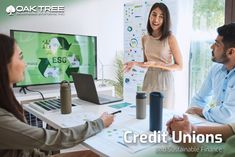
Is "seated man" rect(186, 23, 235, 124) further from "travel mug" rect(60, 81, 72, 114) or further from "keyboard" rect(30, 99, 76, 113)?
"keyboard" rect(30, 99, 76, 113)

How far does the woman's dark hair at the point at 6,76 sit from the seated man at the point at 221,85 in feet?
3.72

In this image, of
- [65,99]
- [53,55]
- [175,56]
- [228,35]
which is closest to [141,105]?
[65,99]

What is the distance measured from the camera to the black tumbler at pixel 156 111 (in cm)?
126

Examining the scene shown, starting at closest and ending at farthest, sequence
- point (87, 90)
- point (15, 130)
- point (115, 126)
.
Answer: point (15, 130), point (115, 126), point (87, 90)

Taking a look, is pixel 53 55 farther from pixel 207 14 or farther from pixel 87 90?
pixel 207 14

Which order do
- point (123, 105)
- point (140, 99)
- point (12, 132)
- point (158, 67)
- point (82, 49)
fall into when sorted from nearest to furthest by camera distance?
point (12, 132) < point (140, 99) < point (123, 105) < point (158, 67) < point (82, 49)

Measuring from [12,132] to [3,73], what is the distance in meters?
0.26

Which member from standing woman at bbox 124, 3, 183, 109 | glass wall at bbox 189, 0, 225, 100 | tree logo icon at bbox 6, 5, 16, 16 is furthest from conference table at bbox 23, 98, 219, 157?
glass wall at bbox 189, 0, 225, 100

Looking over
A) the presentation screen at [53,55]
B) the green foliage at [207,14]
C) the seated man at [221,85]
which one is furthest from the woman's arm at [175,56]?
the presentation screen at [53,55]

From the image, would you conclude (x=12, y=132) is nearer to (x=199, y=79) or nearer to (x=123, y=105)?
(x=123, y=105)

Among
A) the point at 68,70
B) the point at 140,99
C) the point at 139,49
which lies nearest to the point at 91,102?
the point at 140,99

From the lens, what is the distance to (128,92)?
3969 millimetres

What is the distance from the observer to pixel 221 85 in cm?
178

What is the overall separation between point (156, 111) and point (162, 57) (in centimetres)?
146
